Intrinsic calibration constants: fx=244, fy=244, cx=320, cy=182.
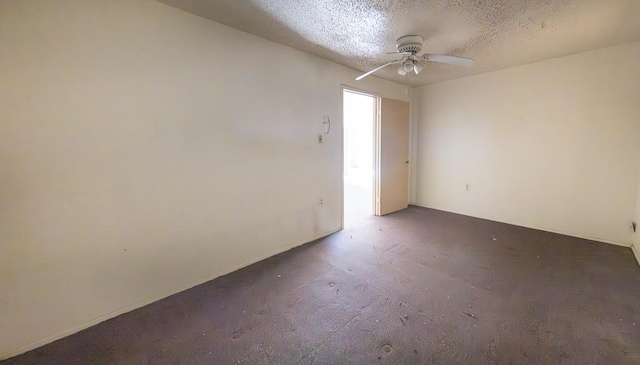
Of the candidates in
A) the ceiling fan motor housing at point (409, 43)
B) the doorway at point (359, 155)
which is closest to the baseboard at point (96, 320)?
the doorway at point (359, 155)

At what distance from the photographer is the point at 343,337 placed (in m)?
1.60

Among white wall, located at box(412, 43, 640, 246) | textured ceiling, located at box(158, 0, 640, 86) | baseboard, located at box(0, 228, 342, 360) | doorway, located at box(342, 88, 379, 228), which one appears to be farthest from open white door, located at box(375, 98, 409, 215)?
baseboard, located at box(0, 228, 342, 360)

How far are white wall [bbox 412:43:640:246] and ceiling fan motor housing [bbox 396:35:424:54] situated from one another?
2.06 metres

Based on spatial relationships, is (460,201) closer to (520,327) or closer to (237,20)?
(520,327)

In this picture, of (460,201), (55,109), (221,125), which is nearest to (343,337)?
(221,125)

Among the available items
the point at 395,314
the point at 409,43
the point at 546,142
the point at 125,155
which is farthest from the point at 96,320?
the point at 546,142

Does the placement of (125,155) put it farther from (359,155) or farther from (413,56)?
(359,155)

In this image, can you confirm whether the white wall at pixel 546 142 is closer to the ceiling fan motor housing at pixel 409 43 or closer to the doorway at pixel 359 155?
the doorway at pixel 359 155

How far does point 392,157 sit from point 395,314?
3.02 m

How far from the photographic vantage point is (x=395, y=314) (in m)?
1.81

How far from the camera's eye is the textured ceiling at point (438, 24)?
1.87m

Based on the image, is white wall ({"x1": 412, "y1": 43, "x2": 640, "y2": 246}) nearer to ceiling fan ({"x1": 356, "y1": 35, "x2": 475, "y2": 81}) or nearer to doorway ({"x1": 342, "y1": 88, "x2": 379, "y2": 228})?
doorway ({"x1": 342, "y1": 88, "x2": 379, "y2": 228})

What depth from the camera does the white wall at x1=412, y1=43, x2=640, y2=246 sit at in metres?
2.81

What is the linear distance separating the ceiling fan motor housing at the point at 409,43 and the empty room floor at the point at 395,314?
2.19m
